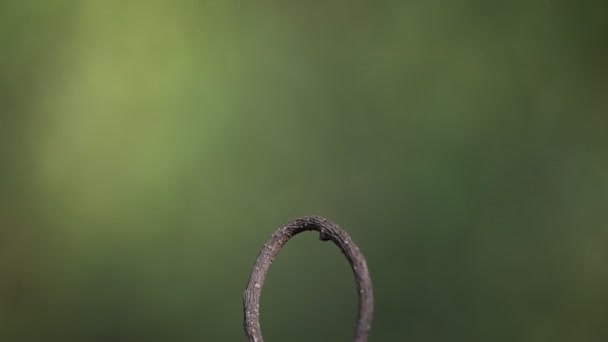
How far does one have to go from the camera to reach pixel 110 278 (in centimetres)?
171

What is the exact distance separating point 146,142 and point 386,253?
2.13 feet

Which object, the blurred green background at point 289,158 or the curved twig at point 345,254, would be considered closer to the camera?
the curved twig at point 345,254

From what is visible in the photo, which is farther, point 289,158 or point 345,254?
point 289,158

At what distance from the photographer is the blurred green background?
5.30 feet

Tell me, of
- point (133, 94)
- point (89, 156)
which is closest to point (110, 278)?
point (89, 156)

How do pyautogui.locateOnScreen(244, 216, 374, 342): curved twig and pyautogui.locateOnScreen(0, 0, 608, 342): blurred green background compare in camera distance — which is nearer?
pyautogui.locateOnScreen(244, 216, 374, 342): curved twig

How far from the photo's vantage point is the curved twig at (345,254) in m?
0.36

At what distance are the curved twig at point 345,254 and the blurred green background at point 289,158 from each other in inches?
49.1

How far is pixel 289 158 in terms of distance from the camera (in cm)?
171

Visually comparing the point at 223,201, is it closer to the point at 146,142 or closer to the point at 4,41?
the point at 146,142

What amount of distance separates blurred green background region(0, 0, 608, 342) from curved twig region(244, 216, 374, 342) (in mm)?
1247

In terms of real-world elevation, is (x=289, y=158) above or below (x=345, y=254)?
above

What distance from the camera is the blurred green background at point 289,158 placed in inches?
63.6

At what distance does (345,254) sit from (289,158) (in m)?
1.34
